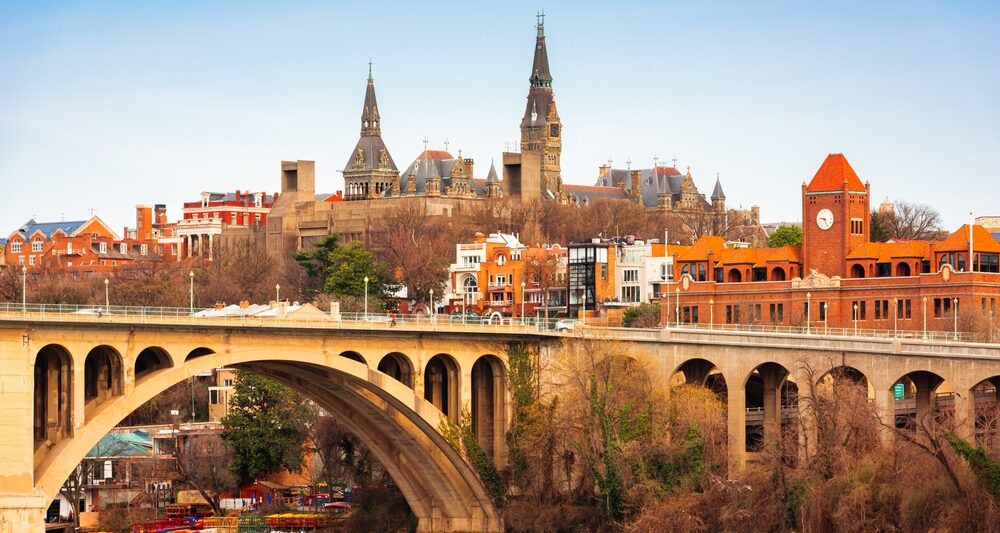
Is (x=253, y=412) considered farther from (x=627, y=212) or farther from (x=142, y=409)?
(x=627, y=212)

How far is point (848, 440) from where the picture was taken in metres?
75.8

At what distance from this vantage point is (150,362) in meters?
77.1

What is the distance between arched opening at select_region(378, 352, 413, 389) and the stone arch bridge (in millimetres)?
74

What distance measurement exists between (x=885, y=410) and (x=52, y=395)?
27679 mm

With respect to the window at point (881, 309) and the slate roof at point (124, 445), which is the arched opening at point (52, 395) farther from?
the window at point (881, 309)

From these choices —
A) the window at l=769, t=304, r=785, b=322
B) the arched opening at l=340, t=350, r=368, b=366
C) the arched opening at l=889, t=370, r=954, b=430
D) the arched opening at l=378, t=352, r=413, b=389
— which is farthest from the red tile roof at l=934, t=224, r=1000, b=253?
the arched opening at l=340, t=350, r=368, b=366

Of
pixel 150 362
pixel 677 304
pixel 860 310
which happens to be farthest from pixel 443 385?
pixel 860 310

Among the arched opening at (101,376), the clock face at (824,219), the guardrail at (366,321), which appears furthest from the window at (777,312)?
the arched opening at (101,376)

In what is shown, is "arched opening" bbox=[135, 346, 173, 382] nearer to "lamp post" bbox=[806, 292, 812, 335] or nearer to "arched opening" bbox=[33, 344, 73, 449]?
"arched opening" bbox=[33, 344, 73, 449]

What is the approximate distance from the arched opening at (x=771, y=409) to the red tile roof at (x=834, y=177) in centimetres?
1257

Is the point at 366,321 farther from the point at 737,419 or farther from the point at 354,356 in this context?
the point at 737,419

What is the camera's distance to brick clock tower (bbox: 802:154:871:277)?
103 metres

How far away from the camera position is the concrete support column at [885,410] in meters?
Answer: 76.4

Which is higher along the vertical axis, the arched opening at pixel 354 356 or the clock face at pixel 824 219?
the clock face at pixel 824 219
